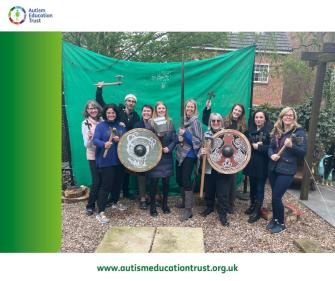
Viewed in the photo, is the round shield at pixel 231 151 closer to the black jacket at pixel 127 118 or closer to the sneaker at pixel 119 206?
the black jacket at pixel 127 118

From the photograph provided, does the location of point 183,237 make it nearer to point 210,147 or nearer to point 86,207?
point 210,147

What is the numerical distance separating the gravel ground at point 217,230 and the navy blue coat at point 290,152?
0.82m

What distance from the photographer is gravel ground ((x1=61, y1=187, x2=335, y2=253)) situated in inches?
147

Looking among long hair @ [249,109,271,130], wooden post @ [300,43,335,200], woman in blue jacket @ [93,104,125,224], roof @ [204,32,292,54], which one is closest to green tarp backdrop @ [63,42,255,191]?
wooden post @ [300,43,335,200]

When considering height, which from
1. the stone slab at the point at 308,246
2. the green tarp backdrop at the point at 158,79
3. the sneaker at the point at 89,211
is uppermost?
the green tarp backdrop at the point at 158,79

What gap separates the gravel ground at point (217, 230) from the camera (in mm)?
3735

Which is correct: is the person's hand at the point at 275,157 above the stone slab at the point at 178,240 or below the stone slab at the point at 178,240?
above

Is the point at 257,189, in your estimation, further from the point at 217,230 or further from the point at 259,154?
the point at 217,230

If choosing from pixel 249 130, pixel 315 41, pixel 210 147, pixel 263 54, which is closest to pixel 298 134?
pixel 249 130
